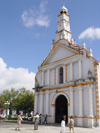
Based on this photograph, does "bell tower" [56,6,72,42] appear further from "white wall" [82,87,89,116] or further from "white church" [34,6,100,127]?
"white wall" [82,87,89,116]

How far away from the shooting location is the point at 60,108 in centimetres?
2366

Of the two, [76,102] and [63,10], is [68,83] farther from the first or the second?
[63,10]

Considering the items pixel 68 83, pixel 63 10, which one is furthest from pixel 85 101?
pixel 63 10

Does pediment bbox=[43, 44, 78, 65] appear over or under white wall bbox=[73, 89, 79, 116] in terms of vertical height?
over

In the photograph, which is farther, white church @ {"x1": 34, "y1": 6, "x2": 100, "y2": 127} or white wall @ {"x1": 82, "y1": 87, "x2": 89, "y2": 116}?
white wall @ {"x1": 82, "y1": 87, "x2": 89, "y2": 116}

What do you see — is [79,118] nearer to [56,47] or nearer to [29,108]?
[56,47]

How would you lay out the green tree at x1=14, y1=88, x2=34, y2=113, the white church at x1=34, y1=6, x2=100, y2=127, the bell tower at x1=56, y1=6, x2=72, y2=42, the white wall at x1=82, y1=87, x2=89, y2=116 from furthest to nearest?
the green tree at x1=14, y1=88, x2=34, y2=113 < the bell tower at x1=56, y1=6, x2=72, y2=42 < the white wall at x1=82, y1=87, x2=89, y2=116 < the white church at x1=34, y1=6, x2=100, y2=127

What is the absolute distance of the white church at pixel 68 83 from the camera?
Answer: 774 inches

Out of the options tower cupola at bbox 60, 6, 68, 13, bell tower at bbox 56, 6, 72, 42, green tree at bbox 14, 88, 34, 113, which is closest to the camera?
bell tower at bbox 56, 6, 72, 42

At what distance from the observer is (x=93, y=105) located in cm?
1944

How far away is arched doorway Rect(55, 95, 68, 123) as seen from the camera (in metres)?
23.0

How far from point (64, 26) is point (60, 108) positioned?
1365 cm

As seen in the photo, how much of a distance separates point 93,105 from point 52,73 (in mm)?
8660

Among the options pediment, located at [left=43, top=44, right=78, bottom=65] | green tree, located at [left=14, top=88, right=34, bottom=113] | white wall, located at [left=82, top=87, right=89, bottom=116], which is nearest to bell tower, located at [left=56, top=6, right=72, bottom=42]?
pediment, located at [left=43, top=44, right=78, bottom=65]
